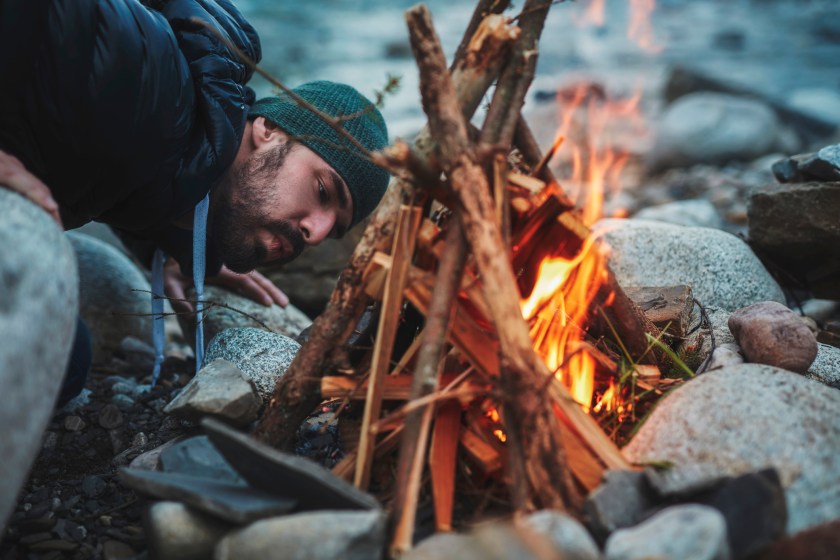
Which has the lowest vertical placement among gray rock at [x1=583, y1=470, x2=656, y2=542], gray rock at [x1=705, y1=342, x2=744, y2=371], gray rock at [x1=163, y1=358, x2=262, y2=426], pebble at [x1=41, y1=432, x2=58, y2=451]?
pebble at [x1=41, y1=432, x2=58, y2=451]

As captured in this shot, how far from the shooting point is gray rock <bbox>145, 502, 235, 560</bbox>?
1.91 meters

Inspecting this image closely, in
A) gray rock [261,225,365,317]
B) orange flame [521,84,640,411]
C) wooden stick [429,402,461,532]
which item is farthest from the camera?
gray rock [261,225,365,317]

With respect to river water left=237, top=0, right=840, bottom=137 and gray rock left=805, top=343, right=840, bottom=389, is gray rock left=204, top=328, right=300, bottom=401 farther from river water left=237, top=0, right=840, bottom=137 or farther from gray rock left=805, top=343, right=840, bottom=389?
river water left=237, top=0, right=840, bottom=137

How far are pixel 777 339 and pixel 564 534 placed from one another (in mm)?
1404

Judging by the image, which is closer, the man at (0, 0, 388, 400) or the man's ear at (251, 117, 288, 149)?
the man at (0, 0, 388, 400)

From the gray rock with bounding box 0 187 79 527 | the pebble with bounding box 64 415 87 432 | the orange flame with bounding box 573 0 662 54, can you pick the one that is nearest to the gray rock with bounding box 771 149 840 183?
the gray rock with bounding box 0 187 79 527

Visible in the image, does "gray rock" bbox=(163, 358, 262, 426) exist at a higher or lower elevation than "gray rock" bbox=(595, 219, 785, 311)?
lower

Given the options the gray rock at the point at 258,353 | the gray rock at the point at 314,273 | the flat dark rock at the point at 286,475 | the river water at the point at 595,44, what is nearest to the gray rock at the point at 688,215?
the gray rock at the point at 314,273

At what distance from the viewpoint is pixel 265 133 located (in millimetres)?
3742

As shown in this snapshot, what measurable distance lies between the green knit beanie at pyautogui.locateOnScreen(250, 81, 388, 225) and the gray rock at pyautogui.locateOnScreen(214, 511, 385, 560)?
2240 mm

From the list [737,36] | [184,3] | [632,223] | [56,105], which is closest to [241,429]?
[56,105]

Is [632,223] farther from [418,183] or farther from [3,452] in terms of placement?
[3,452]

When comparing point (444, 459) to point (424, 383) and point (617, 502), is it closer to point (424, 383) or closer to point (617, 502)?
point (424, 383)

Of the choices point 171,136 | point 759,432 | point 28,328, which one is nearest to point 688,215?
point 759,432
